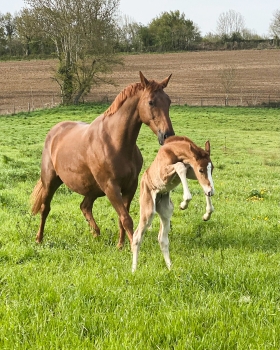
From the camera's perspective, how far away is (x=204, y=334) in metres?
3.41

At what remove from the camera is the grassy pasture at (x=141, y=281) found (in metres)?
3.46

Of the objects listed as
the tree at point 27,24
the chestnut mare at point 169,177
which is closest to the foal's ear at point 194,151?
the chestnut mare at point 169,177

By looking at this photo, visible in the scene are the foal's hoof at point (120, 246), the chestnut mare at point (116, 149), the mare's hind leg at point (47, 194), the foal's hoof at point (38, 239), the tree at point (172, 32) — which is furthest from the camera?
the tree at point (172, 32)

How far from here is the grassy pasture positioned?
11.3 ft

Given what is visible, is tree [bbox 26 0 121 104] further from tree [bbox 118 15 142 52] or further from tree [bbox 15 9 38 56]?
tree [bbox 118 15 142 52]

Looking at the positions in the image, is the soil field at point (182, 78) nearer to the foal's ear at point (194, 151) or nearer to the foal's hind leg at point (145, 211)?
the foal's hind leg at point (145, 211)

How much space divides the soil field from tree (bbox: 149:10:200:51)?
5140 mm

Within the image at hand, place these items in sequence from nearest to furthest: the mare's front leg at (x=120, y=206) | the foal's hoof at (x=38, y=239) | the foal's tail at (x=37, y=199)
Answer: the mare's front leg at (x=120, y=206)
the foal's hoof at (x=38, y=239)
the foal's tail at (x=37, y=199)

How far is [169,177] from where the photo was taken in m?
4.67

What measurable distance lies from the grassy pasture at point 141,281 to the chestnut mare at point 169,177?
0.58 meters

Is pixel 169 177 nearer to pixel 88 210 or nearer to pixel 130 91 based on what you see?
pixel 130 91

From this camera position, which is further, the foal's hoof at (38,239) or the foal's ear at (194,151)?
the foal's hoof at (38,239)

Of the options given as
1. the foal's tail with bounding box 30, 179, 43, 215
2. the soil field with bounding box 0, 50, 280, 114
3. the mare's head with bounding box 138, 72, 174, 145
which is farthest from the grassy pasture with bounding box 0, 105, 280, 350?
the soil field with bounding box 0, 50, 280, 114

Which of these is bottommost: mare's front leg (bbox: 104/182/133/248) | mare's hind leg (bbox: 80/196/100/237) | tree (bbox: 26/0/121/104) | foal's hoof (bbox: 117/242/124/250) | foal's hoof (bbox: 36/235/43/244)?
foal's hoof (bbox: 36/235/43/244)
